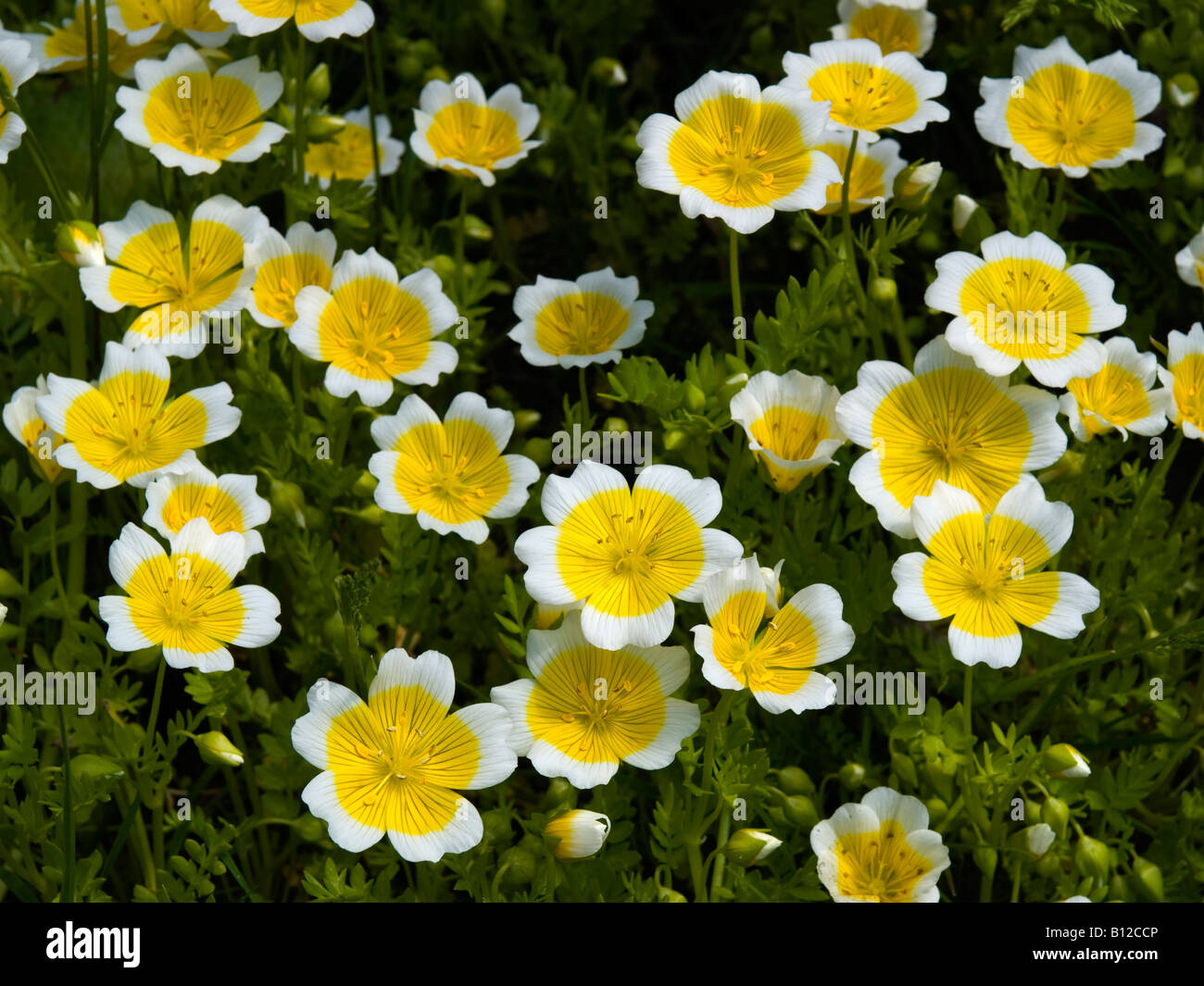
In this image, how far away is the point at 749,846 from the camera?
2.16m

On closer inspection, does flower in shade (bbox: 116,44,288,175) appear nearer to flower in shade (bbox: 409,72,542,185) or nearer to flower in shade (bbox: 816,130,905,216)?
flower in shade (bbox: 409,72,542,185)

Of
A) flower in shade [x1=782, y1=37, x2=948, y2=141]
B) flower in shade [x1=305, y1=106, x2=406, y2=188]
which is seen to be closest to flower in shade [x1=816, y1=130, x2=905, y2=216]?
flower in shade [x1=782, y1=37, x2=948, y2=141]

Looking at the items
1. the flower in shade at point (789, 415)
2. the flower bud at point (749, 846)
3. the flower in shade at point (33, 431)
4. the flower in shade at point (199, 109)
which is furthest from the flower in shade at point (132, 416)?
the flower bud at point (749, 846)

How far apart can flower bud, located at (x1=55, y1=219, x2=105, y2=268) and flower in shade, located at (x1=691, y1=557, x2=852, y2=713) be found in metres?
1.43

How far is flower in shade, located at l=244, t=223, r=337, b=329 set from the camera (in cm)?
271

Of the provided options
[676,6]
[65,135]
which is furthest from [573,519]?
[676,6]

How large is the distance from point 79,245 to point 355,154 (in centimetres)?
92

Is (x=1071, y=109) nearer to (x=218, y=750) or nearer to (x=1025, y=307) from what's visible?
(x=1025, y=307)

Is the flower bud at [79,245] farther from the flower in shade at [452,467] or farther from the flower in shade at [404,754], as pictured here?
the flower in shade at [404,754]

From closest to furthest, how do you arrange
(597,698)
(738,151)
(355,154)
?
(597,698), (738,151), (355,154)

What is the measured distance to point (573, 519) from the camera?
226 cm

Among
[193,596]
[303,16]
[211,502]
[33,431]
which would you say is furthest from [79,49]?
[193,596]

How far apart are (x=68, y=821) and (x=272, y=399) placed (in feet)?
3.11
